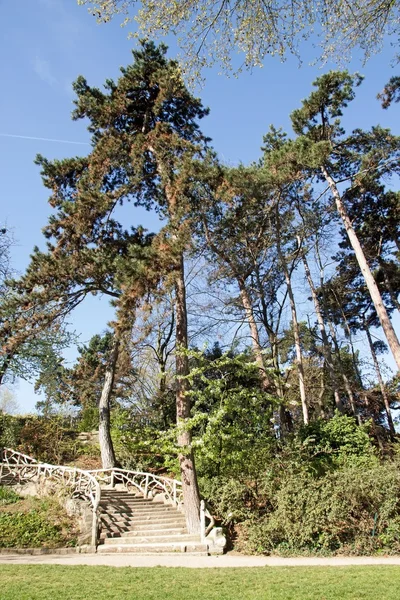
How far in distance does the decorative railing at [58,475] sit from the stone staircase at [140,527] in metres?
0.52

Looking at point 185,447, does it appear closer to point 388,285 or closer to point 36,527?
point 36,527

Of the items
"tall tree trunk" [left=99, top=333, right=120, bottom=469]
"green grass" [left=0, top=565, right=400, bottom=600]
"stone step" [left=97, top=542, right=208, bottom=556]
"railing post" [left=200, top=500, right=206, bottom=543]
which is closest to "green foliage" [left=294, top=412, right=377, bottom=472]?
"railing post" [left=200, top=500, right=206, bottom=543]

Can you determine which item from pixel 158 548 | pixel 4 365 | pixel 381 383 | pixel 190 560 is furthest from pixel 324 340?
pixel 4 365

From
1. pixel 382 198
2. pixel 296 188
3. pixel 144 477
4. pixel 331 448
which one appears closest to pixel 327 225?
pixel 296 188

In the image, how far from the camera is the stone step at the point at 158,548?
9984mm

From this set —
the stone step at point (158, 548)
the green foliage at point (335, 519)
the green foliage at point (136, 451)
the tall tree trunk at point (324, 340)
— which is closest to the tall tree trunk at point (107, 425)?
the green foliage at point (136, 451)

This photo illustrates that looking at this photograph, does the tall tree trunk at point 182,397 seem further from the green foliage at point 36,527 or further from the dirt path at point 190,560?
the green foliage at point 36,527

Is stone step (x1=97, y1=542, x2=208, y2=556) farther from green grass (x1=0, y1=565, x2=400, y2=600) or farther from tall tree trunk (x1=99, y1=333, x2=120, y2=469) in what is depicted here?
tall tree trunk (x1=99, y1=333, x2=120, y2=469)

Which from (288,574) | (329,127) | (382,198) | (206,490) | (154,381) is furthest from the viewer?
(154,381)

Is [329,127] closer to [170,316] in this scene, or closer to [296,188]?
[296,188]

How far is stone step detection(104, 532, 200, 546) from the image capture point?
34.9 feet

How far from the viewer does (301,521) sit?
33.0 ft

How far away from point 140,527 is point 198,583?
6065 mm

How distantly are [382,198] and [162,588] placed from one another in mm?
18803
